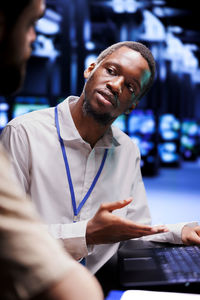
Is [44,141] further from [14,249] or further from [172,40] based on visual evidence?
[172,40]

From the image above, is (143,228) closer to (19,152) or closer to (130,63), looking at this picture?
(19,152)

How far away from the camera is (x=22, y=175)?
1.32 metres

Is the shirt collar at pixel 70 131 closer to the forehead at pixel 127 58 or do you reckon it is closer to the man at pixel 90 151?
the man at pixel 90 151

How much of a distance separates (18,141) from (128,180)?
1.59ft

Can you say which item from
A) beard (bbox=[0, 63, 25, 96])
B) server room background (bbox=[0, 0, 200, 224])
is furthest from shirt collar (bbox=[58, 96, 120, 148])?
server room background (bbox=[0, 0, 200, 224])

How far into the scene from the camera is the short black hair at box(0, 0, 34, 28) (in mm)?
441

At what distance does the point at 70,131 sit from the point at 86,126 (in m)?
0.10

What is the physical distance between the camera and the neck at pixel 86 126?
4.94ft

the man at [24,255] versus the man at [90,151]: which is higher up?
the man at [24,255]

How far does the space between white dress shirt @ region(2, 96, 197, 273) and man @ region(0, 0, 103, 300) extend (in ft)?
2.81

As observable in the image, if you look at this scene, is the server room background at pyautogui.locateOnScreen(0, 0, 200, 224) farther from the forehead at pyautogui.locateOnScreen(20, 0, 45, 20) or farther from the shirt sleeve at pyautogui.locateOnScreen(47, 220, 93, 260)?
the forehead at pyautogui.locateOnScreen(20, 0, 45, 20)

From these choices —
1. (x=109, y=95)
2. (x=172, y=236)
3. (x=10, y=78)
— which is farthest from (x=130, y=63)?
(x=10, y=78)

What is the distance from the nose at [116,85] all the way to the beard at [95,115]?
0.32 feet

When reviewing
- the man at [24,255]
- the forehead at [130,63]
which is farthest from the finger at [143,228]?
the forehead at [130,63]
